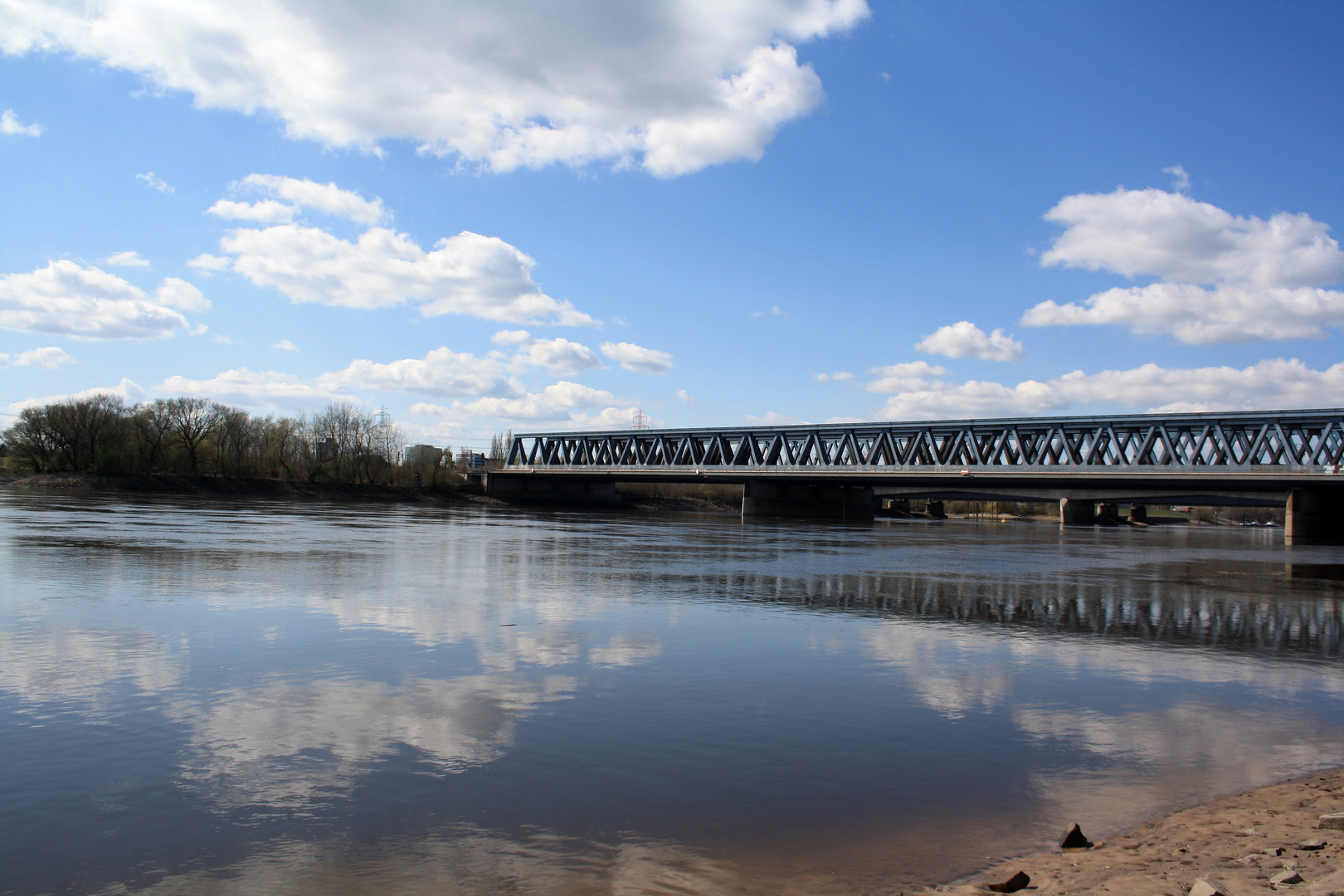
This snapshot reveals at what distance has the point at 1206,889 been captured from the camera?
18.2ft

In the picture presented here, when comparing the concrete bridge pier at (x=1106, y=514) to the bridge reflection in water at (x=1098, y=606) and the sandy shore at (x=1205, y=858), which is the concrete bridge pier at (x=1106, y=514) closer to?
the bridge reflection in water at (x=1098, y=606)

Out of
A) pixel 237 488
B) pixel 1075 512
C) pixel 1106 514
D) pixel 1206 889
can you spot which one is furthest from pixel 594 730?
pixel 1106 514

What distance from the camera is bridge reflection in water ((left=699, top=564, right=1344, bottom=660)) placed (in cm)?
1923

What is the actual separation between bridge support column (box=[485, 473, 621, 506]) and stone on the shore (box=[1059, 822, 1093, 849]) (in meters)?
139

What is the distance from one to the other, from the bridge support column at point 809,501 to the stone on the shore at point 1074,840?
107m

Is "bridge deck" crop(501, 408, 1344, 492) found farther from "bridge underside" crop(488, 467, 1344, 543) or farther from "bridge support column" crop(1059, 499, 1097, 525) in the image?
"bridge support column" crop(1059, 499, 1097, 525)

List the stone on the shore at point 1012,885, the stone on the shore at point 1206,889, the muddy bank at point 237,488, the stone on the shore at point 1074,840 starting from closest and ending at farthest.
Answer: the stone on the shore at point 1206,889, the stone on the shore at point 1012,885, the stone on the shore at point 1074,840, the muddy bank at point 237,488

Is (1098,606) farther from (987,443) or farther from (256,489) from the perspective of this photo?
(256,489)

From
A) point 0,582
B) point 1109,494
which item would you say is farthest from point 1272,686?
point 1109,494

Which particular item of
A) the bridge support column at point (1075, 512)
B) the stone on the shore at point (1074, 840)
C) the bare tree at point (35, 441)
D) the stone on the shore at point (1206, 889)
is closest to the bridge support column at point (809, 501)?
the bridge support column at point (1075, 512)

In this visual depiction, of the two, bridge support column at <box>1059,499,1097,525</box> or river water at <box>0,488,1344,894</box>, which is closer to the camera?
river water at <box>0,488,1344,894</box>

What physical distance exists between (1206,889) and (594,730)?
20.7 feet

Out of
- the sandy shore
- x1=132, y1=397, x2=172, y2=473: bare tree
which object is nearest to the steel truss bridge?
x1=132, y1=397, x2=172, y2=473: bare tree

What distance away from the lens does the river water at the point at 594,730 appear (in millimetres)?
6699
